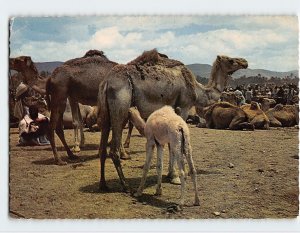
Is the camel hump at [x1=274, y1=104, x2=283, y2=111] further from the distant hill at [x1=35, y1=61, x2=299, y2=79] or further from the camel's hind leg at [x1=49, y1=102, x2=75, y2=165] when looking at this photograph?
the camel's hind leg at [x1=49, y1=102, x2=75, y2=165]

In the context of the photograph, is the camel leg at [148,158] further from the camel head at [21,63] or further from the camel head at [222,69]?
the camel head at [21,63]

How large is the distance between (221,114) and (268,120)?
0.76 meters

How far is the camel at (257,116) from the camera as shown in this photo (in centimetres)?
665

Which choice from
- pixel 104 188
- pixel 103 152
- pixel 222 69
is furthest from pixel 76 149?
pixel 222 69

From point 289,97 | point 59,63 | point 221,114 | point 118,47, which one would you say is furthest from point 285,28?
point 59,63

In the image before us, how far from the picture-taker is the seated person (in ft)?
18.6

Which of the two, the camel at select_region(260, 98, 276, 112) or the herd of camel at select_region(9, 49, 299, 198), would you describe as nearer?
the herd of camel at select_region(9, 49, 299, 198)

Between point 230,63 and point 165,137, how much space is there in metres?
1.22

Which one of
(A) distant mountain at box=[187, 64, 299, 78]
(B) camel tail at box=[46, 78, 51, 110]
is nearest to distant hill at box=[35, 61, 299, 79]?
(A) distant mountain at box=[187, 64, 299, 78]

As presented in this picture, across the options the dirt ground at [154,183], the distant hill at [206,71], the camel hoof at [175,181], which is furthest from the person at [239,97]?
the camel hoof at [175,181]

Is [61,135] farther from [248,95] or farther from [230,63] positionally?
[248,95]

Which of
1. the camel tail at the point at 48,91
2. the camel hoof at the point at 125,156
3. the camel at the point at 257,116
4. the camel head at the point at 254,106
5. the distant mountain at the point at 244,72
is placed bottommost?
the camel hoof at the point at 125,156

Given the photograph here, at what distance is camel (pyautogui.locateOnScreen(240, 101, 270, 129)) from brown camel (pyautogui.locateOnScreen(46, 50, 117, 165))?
1951 millimetres

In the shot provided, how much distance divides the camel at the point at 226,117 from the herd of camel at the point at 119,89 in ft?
0.44
